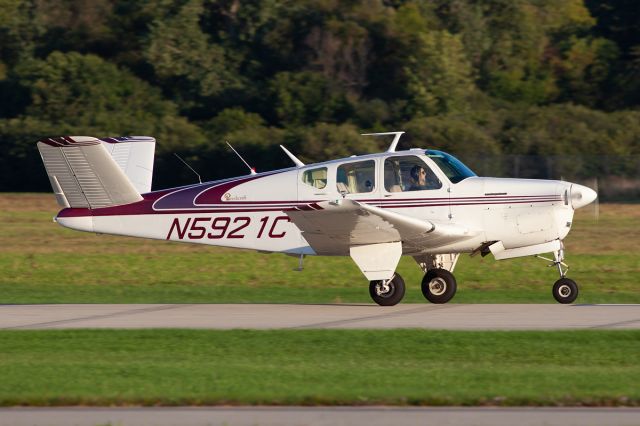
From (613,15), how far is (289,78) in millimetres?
16564

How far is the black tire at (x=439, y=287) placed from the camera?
16078mm

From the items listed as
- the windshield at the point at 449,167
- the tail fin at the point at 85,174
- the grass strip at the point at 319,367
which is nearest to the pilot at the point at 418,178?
the windshield at the point at 449,167

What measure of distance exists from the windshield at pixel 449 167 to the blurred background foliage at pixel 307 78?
2420 cm

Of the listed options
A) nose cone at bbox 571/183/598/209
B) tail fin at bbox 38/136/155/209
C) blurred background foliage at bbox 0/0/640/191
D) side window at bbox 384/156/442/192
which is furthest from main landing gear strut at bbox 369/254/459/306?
blurred background foliage at bbox 0/0/640/191

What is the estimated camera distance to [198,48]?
5156 cm

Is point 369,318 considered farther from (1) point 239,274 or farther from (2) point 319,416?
(1) point 239,274

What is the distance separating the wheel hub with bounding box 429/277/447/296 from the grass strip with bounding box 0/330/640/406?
3.40 metres

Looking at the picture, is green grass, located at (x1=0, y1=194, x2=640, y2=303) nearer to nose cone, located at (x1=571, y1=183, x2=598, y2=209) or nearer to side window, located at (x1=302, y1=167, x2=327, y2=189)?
nose cone, located at (x1=571, y1=183, x2=598, y2=209)

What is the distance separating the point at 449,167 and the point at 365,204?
5.28ft

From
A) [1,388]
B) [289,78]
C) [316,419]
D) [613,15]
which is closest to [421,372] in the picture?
[316,419]

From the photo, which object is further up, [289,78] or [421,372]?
[289,78]

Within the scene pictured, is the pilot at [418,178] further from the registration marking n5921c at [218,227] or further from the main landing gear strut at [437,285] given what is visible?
the registration marking n5921c at [218,227]

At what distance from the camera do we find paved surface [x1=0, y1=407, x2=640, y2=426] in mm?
8250

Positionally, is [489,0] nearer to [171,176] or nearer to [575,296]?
[171,176]
